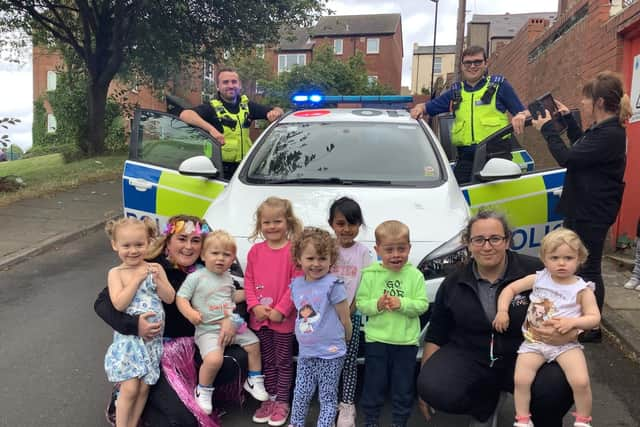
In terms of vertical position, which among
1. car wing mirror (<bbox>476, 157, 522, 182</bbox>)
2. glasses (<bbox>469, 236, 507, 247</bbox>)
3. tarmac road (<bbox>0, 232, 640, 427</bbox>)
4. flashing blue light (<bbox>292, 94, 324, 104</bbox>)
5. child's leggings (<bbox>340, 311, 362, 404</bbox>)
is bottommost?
tarmac road (<bbox>0, 232, 640, 427</bbox>)

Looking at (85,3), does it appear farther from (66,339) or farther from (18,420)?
(18,420)

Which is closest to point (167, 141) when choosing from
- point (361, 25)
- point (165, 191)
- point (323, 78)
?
point (165, 191)

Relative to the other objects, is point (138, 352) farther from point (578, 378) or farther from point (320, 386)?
point (578, 378)

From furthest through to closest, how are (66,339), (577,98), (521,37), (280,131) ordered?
(521,37)
(577,98)
(280,131)
(66,339)

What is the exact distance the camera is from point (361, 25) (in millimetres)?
51844

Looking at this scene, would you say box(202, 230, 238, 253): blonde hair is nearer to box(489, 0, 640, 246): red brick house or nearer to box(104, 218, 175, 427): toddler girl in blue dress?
box(104, 218, 175, 427): toddler girl in blue dress

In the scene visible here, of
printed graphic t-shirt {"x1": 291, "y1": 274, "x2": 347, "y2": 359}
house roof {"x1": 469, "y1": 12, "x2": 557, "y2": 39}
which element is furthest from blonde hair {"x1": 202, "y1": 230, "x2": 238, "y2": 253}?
house roof {"x1": 469, "y1": 12, "x2": 557, "y2": 39}

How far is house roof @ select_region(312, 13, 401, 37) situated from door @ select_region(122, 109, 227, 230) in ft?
149

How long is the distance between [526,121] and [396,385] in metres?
2.44

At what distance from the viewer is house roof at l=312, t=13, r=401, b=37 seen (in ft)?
164

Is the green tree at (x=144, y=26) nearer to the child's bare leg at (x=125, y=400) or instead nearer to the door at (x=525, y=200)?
the door at (x=525, y=200)

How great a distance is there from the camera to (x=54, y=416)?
3160 millimetres

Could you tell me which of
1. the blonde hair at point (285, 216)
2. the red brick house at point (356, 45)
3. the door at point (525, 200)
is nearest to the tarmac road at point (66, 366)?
the door at point (525, 200)

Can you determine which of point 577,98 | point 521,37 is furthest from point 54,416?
point 521,37
